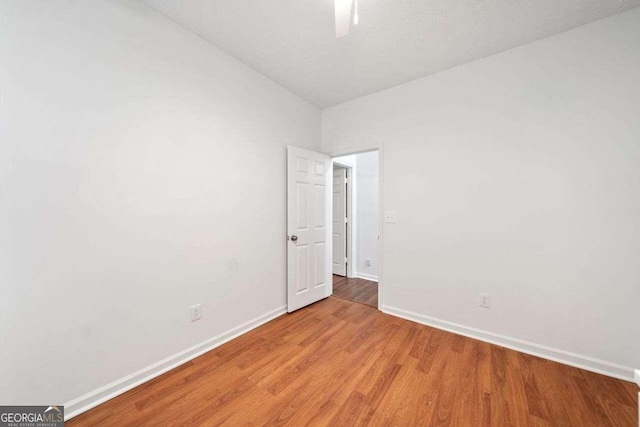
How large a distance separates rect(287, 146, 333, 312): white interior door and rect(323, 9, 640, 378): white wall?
2.87ft

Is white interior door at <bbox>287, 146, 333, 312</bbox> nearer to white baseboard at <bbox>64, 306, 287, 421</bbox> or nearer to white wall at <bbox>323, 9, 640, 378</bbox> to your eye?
white baseboard at <bbox>64, 306, 287, 421</bbox>

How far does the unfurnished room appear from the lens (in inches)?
51.1

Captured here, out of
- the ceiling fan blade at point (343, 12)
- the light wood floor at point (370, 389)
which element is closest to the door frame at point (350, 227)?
the light wood floor at point (370, 389)

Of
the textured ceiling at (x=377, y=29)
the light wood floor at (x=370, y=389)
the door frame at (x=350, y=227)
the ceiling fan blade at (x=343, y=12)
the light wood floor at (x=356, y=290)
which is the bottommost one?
the light wood floor at (x=356, y=290)

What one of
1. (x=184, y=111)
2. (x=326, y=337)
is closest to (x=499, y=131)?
(x=326, y=337)

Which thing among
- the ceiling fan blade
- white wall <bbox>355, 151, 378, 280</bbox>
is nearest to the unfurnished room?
the ceiling fan blade

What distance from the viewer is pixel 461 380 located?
1.64m

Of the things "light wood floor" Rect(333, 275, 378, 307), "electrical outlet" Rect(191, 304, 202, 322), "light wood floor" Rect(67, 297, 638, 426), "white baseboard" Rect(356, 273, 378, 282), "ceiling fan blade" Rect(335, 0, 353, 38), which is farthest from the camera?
"white baseboard" Rect(356, 273, 378, 282)

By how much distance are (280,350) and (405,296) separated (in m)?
1.51

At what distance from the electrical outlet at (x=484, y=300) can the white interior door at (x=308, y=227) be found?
1.79 m

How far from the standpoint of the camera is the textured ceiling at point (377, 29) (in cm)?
159

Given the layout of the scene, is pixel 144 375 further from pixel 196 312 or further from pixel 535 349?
pixel 535 349

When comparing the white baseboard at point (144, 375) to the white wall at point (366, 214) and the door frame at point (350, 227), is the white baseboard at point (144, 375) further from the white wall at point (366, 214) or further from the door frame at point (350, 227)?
the white wall at point (366, 214)

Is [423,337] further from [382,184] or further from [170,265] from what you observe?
[170,265]
